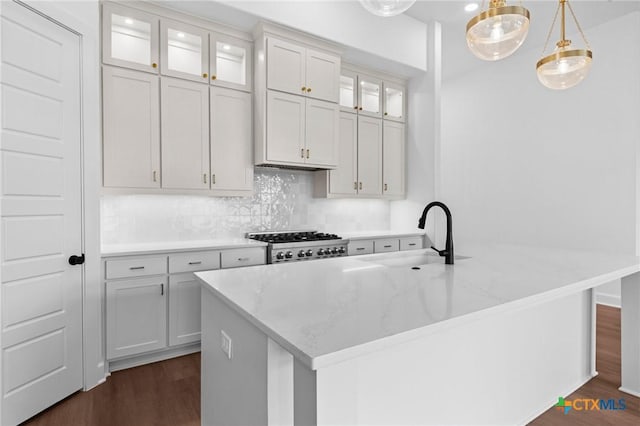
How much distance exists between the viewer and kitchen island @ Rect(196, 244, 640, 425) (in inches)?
36.6

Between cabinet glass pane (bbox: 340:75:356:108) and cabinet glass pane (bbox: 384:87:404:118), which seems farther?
cabinet glass pane (bbox: 384:87:404:118)

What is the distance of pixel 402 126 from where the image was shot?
4.59 meters

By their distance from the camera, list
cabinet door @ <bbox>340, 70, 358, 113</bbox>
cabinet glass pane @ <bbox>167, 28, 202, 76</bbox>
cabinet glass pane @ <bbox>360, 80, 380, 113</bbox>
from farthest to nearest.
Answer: cabinet glass pane @ <bbox>360, 80, 380, 113</bbox>, cabinet door @ <bbox>340, 70, 358, 113</bbox>, cabinet glass pane @ <bbox>167, 28, 202, 76</bbox>

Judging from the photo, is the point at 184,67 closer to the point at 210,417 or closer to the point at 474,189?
the point at 210,417

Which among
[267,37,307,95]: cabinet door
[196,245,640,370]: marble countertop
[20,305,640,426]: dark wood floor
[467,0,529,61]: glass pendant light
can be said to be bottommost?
[20,305,640,426]: dark wood floor

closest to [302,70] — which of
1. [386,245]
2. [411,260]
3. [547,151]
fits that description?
[386,245]

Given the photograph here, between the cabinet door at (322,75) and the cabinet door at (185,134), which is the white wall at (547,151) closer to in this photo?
the cabinet door at (322,75)

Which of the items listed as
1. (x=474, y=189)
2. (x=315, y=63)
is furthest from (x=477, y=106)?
(x=315, y=63)


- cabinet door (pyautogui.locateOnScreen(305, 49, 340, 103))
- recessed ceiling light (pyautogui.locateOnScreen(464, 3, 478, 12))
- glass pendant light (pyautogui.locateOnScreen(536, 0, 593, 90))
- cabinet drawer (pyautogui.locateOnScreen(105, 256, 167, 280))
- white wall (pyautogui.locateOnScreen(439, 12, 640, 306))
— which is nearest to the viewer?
glass pendant light (pyautogui.locateOnScreen(536, 0, 593, 90))

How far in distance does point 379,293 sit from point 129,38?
120 inches

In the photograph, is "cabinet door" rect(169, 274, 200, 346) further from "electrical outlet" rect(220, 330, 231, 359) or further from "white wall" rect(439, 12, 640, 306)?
"white wall" rect(439, 12, 640, 306)

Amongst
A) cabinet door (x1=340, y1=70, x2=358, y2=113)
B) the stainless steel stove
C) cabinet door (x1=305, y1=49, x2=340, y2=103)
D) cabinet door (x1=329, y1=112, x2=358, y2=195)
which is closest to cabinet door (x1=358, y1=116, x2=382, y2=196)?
cabinet door (x1=329, y1=112, x2=358, y2=195)

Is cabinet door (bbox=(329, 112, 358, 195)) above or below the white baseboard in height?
above

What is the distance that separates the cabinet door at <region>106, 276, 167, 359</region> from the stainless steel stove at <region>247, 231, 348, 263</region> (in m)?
0.95
